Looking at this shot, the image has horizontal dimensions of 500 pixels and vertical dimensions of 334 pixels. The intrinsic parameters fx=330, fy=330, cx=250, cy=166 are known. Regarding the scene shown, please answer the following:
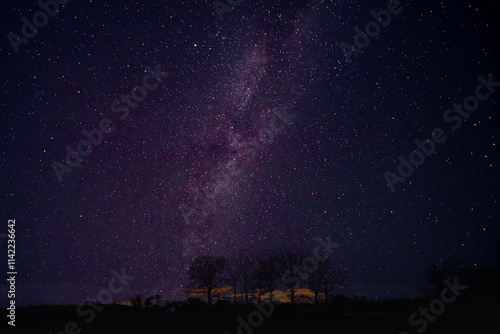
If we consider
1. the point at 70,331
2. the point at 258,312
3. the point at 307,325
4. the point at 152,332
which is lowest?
the point at 258,312

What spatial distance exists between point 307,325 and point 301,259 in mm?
A: 29986

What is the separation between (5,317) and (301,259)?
36.6 m

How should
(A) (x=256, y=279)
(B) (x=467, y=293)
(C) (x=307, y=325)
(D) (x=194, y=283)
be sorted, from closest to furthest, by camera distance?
(C) (x=307, y=325)
(B) (x=467, y=293)
(D) (x=194, y=283)
(A) (x=256, y=279)

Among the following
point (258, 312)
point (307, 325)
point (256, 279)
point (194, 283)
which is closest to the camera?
point (307, 325)

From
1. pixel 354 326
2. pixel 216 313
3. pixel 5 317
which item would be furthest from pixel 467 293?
pixel 5 317

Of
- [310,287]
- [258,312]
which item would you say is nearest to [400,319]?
[258,312]

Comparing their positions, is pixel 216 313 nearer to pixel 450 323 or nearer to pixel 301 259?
pixel 450 323

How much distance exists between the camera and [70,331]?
17453 millimetres

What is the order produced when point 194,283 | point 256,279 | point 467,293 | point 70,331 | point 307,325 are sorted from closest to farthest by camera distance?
point 70,331
point 307,325
point 467,293
point 194,283
point 256,279

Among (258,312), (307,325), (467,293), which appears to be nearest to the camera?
(307,325)

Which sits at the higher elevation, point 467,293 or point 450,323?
point 450,323

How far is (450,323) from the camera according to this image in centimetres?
1795

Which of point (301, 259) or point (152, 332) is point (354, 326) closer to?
point (152, 332)

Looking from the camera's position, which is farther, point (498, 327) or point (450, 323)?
point (450, 323)
